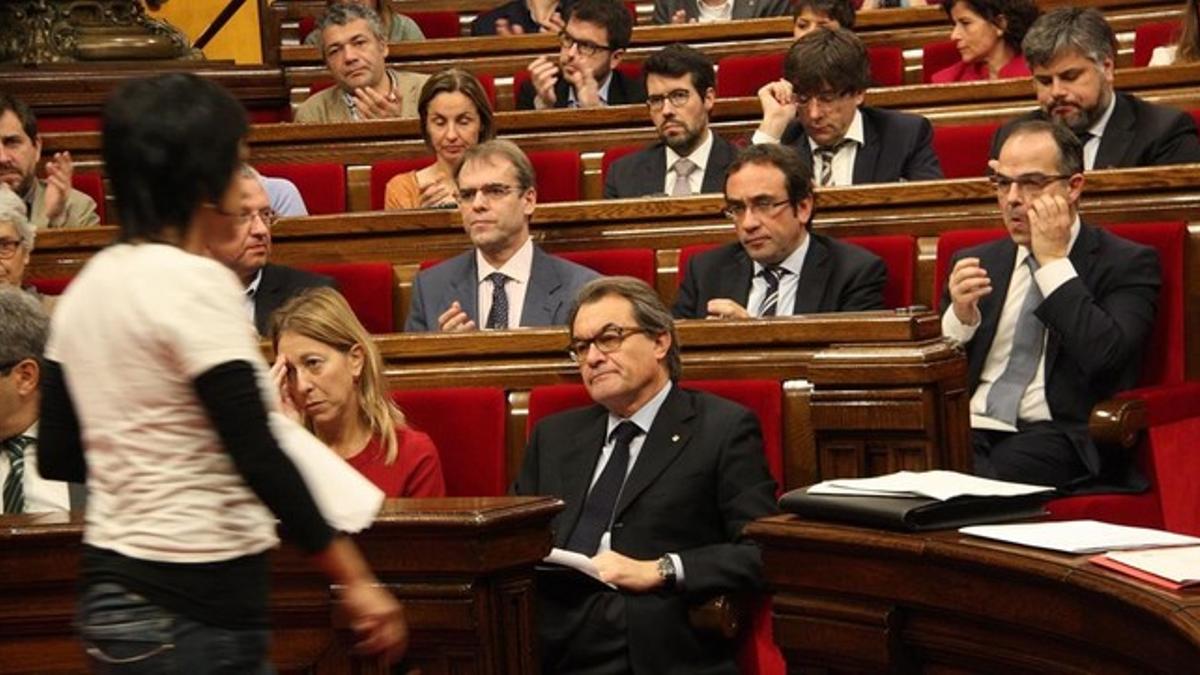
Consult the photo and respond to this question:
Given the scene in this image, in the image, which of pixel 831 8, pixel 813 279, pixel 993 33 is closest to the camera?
pixel 813 279

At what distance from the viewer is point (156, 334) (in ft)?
4.00

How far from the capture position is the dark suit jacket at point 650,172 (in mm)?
3262

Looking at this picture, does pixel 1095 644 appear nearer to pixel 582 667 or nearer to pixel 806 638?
pixel 806 638

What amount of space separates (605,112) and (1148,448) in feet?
4.77

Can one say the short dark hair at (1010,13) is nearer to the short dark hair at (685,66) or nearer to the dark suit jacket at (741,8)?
the short dark hair at (685,66)

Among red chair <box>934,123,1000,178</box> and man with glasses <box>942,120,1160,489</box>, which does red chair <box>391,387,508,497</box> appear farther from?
red chair <box>934,123,1000,178</box>

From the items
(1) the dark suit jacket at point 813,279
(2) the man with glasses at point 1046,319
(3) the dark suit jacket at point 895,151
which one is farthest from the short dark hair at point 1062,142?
(3) the dark suit jacket at point 895,151

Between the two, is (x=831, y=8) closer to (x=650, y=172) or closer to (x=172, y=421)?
(x=650, y=172)

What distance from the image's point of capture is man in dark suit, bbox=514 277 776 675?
2039 millimetres

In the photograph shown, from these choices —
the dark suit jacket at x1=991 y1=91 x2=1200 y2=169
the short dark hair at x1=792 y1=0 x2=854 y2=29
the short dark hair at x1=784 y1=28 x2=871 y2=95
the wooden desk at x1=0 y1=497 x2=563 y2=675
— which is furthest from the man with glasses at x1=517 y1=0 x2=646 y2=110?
the wooden desk at x1=0 y1=497 x2=563 y2=675

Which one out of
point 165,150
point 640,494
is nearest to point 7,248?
point 640,494

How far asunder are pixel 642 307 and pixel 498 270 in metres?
0.64

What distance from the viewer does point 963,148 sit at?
3305 millimetres

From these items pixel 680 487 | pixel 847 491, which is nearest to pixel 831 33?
pixel 680 487
